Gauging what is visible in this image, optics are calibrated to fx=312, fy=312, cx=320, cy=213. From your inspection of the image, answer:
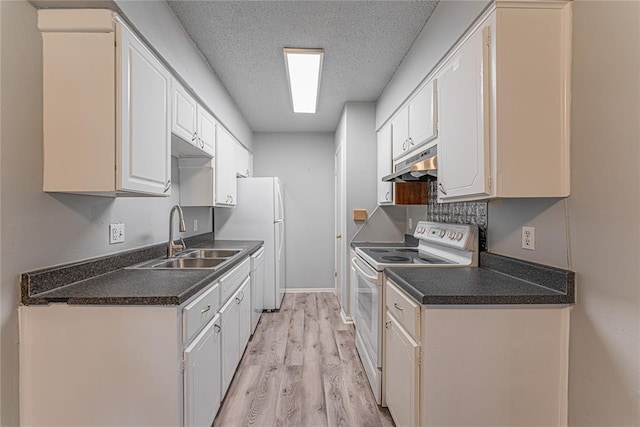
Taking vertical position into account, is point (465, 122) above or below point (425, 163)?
above

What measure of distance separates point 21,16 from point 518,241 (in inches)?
94.6

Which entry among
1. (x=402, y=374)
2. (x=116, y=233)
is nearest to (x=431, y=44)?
(x=402, y=374)

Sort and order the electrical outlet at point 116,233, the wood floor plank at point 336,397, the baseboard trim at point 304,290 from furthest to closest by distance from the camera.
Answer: the baseboard trim at point 304,290 → the wood floor plank at point 336,397 → the electrical outlet at point 116,233

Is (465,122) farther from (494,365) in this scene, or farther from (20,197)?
(20,197)

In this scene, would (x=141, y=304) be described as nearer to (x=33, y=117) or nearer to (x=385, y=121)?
(x=33, y=117)

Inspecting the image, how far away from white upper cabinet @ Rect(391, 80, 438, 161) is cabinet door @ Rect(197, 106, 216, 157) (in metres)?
1.60

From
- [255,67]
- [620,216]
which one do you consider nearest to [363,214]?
[255,67]

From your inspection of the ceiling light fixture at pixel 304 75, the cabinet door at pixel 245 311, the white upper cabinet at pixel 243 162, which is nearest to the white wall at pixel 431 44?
the ceiling light fixture at pixel 304 75

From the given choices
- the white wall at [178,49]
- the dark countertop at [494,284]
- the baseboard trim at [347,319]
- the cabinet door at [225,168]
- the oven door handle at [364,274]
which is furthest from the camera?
the baseboard trim at [347,319]

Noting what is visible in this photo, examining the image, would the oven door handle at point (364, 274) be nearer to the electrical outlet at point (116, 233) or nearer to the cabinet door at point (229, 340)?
the cabinet door at point (229, 340)

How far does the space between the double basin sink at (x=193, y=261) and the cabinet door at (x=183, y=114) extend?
0.85m

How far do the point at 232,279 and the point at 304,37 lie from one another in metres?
1.79

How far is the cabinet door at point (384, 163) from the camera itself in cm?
294

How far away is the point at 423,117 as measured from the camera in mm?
2098
